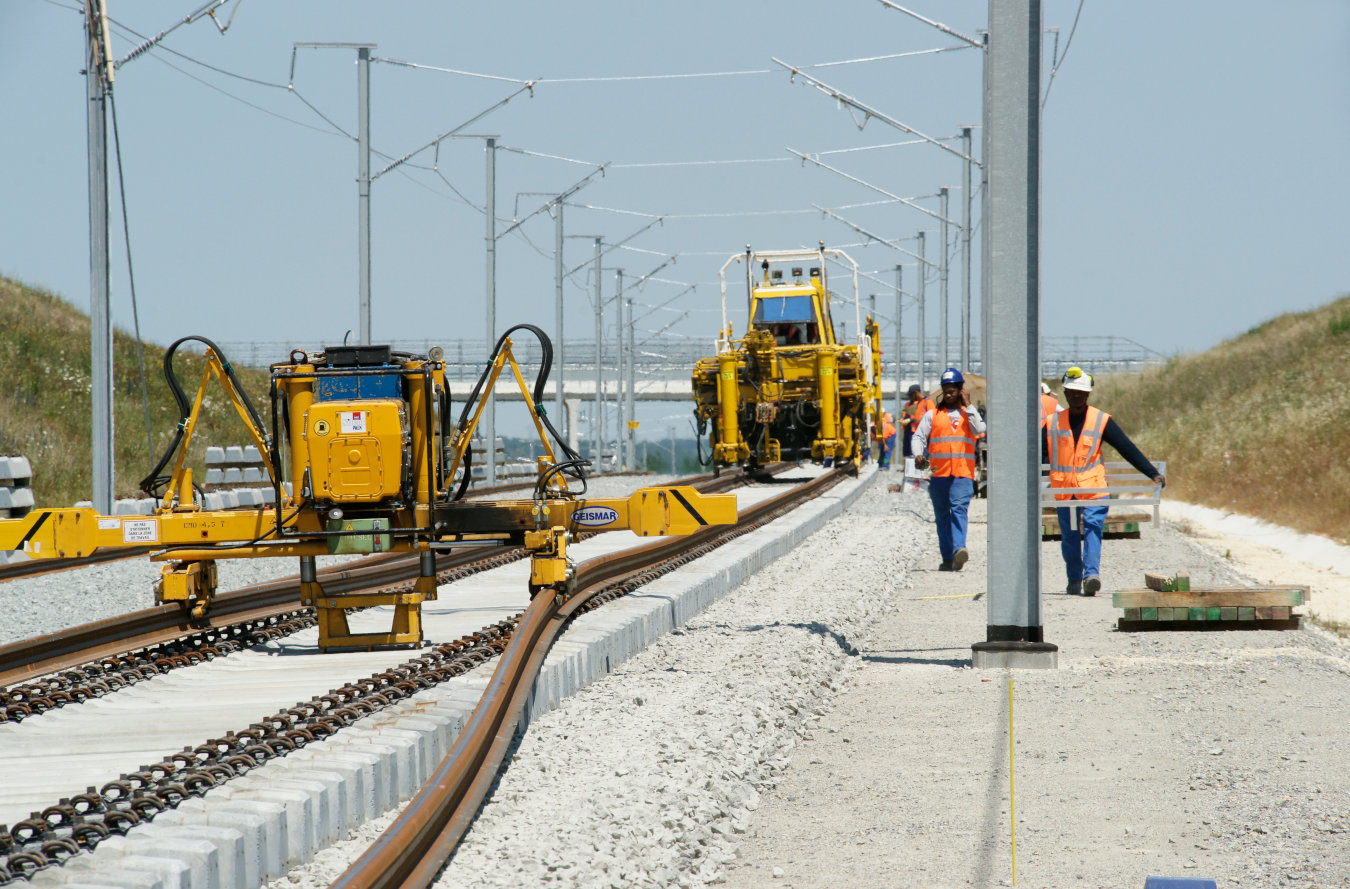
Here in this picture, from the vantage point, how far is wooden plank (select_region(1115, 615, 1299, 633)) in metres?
11.1

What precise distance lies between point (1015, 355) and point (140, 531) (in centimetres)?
540

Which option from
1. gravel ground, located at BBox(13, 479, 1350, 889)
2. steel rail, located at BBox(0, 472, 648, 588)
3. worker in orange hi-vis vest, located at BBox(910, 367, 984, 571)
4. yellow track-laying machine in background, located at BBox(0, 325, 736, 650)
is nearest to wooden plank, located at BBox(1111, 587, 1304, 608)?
gravel ground, located at BBox(13, 479, 1350, 889)

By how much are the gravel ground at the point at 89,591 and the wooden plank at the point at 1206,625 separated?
21.0 feet

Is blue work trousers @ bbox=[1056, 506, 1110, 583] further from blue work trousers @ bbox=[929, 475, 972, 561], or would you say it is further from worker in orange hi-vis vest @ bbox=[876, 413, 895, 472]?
worker in orange hi-vis vest @ bbox=[876, 413, 895, 472]

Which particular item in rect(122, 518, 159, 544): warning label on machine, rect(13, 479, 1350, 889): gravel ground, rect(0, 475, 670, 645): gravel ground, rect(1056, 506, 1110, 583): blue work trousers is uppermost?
rect(122, 518, 159, 544): warning label on machine

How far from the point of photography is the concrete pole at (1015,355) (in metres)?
9.63

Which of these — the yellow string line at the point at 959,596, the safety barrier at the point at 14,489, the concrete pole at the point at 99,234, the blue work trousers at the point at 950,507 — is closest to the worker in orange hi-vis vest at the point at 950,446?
the blue work trousers at the point at 950,507

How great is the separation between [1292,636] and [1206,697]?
2747 mm

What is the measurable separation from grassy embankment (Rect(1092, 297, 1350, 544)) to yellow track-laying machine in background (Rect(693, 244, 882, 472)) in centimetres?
813

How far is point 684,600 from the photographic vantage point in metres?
11.4

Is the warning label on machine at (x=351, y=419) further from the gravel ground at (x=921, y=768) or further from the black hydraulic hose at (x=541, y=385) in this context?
the gravel ground at (x=921, y=768)

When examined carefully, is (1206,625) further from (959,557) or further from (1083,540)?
(959,557)

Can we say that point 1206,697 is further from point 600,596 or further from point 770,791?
point 600,596

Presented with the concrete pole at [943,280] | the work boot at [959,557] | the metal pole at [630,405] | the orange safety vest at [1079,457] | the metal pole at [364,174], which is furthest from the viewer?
the metal pole at [630,405]
